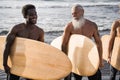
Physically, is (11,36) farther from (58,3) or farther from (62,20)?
(58,3)

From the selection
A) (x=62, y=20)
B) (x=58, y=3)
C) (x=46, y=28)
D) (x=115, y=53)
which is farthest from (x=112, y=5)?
(x=115, y=53)

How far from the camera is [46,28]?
16.1 metres

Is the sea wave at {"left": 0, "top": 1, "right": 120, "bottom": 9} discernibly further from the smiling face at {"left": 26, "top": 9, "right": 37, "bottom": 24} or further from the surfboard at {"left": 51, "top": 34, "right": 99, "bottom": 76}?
the smiling face at {"left": 26, "top": 9, "right": 37, "bottom": 24}

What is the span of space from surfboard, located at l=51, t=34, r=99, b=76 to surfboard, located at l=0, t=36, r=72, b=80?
583 mm

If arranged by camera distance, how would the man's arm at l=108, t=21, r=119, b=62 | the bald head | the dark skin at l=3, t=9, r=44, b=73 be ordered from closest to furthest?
1. the dark skin at l=3, t=9, r=44, b=73
2. the bald head
3. the man's arm at l=108, t=21, r=119, b=62

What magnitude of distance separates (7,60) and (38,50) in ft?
1.39

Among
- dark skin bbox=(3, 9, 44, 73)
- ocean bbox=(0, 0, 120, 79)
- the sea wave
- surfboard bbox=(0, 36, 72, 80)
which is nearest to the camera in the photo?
dark skin bbox=(3, 9, 44, 73)

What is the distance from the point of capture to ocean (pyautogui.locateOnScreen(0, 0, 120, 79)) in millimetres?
15945

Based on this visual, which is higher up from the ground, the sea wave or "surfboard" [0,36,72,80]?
"surfboard" [0,36,72,80]

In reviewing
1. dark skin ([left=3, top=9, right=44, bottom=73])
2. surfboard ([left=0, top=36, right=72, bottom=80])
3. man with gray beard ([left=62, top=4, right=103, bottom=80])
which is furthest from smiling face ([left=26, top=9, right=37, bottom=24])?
man with gray beard ([left=62, top=4, right=103, bottom=80])

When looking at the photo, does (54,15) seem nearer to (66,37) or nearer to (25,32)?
(66,37)

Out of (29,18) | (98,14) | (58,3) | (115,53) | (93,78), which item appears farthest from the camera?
(58,3)

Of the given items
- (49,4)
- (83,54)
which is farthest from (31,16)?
(49,4)

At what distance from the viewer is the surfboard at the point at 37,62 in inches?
174
